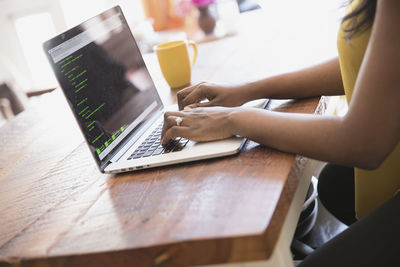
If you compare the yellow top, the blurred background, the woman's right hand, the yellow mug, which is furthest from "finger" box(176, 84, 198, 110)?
the blurred background

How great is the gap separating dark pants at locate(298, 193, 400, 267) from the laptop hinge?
408 millimetres

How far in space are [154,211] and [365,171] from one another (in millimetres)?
494

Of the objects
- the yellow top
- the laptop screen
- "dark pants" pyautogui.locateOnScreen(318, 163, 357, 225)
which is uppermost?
the laptop screen

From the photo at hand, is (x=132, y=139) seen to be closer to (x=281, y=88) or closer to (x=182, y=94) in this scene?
(x=182, y=94)

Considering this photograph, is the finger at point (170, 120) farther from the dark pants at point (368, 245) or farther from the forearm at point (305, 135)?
the dark pants at point (368, 245)

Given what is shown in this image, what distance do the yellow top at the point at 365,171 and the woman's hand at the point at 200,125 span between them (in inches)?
→ 9.5

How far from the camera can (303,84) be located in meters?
1.04

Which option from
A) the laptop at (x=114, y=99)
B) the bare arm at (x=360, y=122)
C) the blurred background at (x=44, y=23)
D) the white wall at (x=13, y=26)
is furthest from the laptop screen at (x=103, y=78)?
the white wall at (x=13, y=26)

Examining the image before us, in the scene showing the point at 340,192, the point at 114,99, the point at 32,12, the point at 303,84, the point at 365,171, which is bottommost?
the point at 340,192

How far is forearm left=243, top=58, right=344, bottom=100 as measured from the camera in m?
1.04

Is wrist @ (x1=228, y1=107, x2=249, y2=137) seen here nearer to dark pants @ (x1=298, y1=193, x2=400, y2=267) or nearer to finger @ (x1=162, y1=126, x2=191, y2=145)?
finger @ (x1=162, y1=126, x2=191, y2=145)

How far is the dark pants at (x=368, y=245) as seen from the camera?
0.75 metres

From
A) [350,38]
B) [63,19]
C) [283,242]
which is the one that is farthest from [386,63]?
[63,19]

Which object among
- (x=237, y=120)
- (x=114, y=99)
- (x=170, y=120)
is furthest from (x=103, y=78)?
(x=237, y=120)
